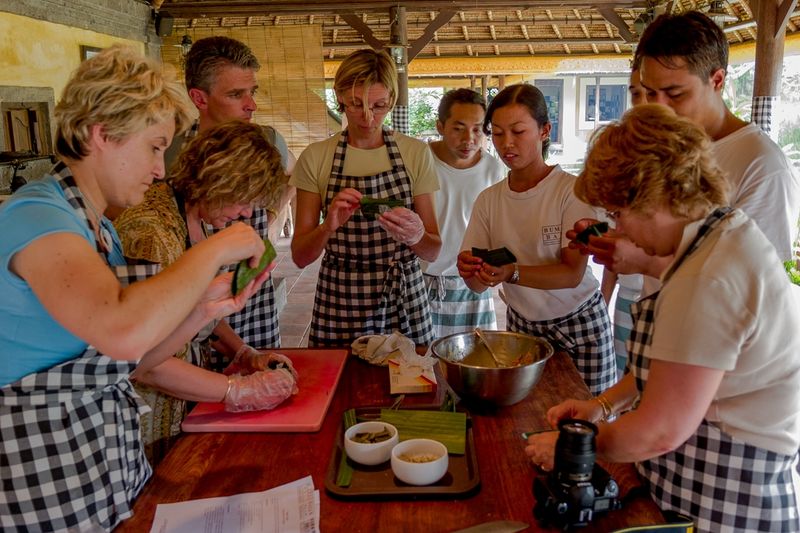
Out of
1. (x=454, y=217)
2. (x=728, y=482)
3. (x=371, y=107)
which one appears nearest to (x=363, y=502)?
(x=728, y=482)

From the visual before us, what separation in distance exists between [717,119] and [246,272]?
1.45 m

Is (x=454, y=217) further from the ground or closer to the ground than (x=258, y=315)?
further from the ground

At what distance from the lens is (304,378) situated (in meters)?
1.89

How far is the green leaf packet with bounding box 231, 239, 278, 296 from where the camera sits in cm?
143

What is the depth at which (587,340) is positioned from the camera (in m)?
2.25

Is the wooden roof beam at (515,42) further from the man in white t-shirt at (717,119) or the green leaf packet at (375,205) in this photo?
the man in white t-shirt at (717,119)

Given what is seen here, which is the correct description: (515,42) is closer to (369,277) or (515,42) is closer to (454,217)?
(454,217)

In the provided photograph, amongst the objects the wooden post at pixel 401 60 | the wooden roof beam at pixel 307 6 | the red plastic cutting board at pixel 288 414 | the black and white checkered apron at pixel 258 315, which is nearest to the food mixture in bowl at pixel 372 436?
the red plastic cutting board at pixel 288 414

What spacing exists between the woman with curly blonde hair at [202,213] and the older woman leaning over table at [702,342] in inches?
33.0

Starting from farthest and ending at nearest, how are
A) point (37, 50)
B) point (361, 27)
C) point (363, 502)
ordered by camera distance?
point (361, 27), point (37, 50), point (363, 502)

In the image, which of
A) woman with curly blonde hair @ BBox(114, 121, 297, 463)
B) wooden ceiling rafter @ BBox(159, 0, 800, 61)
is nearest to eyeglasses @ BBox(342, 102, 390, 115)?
woman with curly blonde hair @ BBox(114, 121, 297, 463)

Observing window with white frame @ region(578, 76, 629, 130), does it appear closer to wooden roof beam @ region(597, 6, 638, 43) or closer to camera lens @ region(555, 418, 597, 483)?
wooden roof beam @ region(597, 6, 638, 43)

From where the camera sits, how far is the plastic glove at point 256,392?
1654mm

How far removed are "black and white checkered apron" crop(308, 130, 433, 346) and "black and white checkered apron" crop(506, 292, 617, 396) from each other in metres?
0.48
